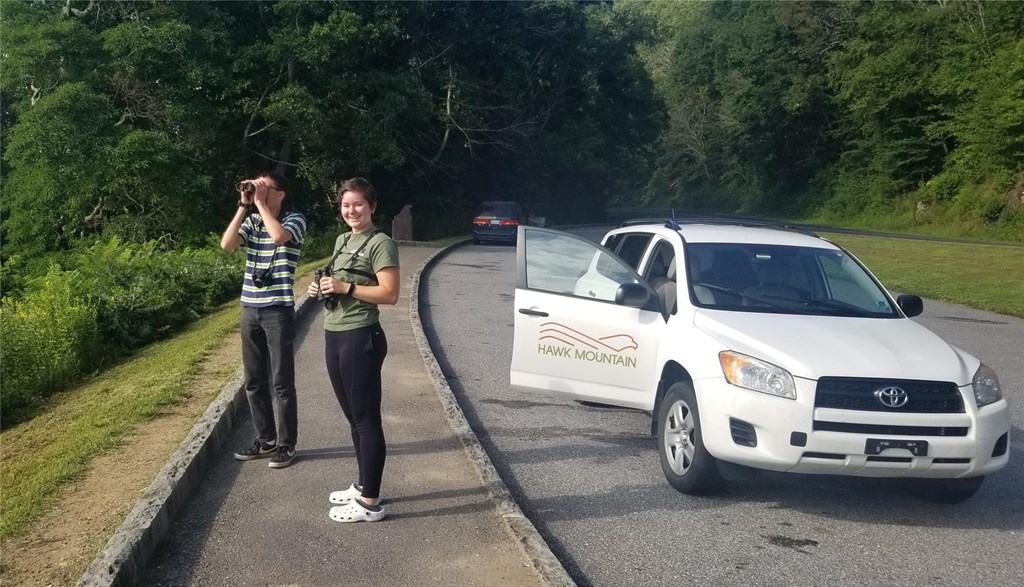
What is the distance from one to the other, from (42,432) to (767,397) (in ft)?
22.4

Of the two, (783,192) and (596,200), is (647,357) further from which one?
(783,192)

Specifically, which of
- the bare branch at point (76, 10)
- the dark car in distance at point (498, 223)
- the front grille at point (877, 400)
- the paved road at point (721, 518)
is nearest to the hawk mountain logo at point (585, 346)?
the paved road at point (721, 518)

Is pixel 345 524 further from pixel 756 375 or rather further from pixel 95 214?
pixel 95 214

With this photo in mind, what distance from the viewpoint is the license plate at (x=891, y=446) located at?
17.0ft

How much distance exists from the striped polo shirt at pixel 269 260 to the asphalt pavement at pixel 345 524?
110 cm

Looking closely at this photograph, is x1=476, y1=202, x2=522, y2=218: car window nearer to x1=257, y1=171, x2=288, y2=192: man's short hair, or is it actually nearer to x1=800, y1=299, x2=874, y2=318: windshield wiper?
x1=800, y1=299, x2=874, y2=318: windshield wiper

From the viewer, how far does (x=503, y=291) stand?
697 inches

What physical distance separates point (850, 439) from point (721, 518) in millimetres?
897

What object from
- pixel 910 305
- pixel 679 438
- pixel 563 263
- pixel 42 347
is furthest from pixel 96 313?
pixel 910 305

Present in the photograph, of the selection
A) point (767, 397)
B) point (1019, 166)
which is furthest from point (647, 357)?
point (1019, 166)

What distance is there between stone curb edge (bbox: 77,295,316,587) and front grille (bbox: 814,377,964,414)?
364cm

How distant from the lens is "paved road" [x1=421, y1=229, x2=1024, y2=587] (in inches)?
185

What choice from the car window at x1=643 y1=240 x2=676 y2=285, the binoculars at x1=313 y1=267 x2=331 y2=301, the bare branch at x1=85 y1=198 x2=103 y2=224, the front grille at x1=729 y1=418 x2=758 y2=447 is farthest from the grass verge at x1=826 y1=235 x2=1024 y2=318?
the bare branch at x1=85 y1=198 x2=103 y2=224

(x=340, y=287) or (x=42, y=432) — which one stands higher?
(x=340, y=287)
